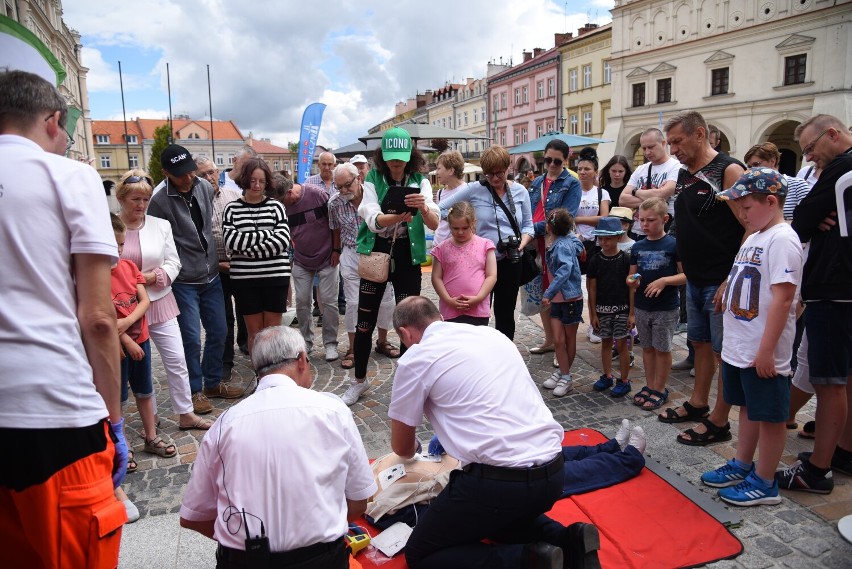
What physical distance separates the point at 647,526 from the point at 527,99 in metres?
52.3

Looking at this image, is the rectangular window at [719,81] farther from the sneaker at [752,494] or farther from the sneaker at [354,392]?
the sneaker at [752,494]

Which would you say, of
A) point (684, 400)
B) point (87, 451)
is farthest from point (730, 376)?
point (87, 451)

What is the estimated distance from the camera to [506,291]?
502 centimetres

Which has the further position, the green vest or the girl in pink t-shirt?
the green vest

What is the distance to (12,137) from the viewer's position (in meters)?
1.73

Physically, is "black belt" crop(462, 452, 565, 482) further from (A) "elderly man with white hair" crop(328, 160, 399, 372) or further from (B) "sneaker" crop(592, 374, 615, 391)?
(A) "elderly man with white hair" crop(328, 160, 399, 372)

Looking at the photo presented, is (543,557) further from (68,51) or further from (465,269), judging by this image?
(68,51)

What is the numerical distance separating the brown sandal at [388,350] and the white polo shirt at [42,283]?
459 centimetres

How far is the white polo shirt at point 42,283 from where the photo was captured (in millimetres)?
1664

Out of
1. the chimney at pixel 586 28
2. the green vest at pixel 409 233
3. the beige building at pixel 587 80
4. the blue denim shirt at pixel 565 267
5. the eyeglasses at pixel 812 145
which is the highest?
the chimney at pixel 586 28

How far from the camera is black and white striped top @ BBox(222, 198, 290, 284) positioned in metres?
4.93

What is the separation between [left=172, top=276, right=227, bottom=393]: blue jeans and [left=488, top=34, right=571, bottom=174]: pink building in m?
40.5

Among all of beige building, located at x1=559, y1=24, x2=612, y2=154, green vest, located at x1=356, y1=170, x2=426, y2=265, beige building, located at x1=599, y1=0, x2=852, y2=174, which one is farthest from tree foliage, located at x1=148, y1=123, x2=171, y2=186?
green vest, located at x1=356, y1=170, x2=426, y2=265

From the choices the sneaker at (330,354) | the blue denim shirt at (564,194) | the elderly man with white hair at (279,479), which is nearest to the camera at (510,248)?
the blue denim shirt at (564,194)
